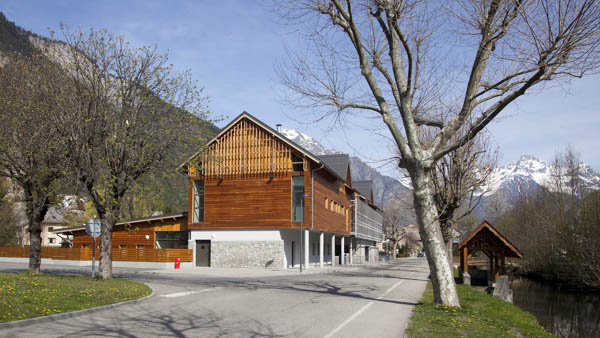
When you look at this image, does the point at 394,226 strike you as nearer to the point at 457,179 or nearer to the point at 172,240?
the point at 172,240

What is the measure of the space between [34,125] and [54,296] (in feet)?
26.8

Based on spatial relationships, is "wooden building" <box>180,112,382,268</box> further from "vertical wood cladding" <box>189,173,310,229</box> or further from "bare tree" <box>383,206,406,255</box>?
"bare tree" <box>383,206,406,255</box>

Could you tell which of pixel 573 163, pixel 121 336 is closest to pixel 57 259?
pixel 121 336

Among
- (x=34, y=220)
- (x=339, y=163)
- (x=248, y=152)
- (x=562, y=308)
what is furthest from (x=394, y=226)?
(x=34, y=220)

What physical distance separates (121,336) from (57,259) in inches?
1341

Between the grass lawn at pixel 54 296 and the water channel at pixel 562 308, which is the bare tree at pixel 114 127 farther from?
the water channel at pixel 562 308

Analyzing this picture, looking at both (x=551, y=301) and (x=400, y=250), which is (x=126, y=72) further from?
(x=400, y=250)

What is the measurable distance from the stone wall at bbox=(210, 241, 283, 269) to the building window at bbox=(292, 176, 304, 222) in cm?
215

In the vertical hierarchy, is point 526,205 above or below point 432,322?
above

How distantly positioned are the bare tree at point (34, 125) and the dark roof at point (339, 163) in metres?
29.7

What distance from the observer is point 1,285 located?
43.9 feet

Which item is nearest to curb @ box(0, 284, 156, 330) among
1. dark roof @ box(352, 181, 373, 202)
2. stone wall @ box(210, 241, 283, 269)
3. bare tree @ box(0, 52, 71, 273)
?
bare tree @ box(0, 52, 71, 273)

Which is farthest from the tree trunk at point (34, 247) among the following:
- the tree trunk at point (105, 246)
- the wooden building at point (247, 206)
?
the wooden building at point (247, 206)

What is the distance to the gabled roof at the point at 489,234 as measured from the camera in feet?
77.7
